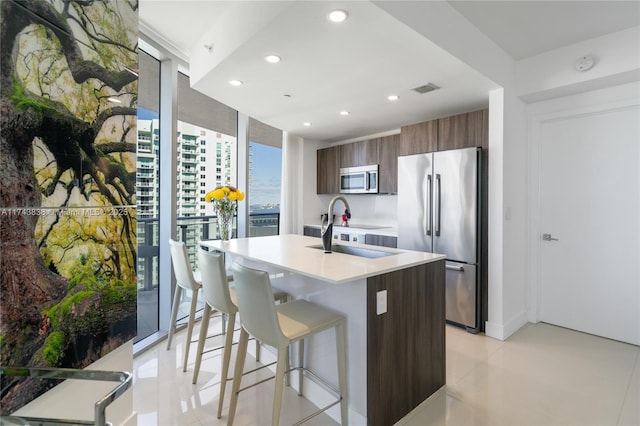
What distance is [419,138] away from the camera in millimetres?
3709

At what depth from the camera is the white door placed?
294cm

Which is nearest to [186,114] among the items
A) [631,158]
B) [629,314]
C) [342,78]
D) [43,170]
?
[342,78]

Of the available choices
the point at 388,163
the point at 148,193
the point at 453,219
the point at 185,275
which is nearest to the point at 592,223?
the point at 453,219

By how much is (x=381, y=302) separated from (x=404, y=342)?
346mm

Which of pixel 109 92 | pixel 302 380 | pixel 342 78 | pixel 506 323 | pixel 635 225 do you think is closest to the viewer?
pixel 109 92

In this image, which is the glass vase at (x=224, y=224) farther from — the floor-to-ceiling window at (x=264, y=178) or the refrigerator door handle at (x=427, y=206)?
the refrigerator door handle at (x=427, y=206)

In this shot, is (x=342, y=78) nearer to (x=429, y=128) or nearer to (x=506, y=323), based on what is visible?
(x=429, y=128)

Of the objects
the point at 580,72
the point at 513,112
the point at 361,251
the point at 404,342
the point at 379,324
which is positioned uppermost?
the point at 580,72

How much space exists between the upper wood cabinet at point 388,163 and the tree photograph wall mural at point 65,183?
10.7ft

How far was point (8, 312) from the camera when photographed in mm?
1067

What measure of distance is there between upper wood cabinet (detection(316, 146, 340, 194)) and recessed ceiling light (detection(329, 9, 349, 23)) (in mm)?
3185

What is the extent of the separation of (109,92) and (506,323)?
3.65m

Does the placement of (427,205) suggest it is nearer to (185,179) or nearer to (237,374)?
(237,374)

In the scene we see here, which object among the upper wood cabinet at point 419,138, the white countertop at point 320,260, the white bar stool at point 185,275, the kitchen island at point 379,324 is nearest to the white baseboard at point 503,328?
the kitchen island at point 379,324
